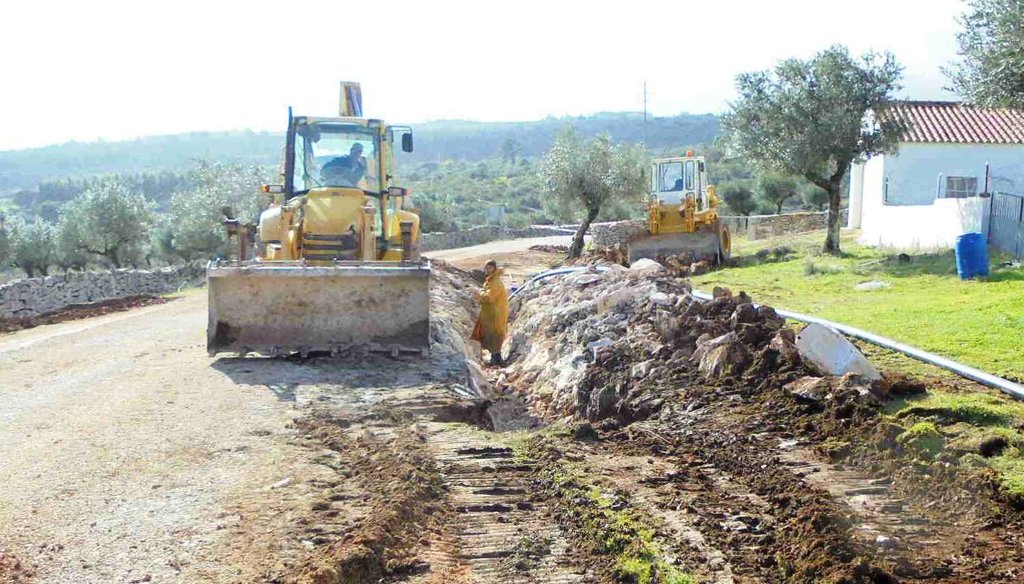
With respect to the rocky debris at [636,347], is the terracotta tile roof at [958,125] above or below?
above

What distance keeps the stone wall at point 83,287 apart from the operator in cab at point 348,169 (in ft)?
34.4

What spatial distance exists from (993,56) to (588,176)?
72.0ft

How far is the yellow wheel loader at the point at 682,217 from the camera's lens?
26.2 meters

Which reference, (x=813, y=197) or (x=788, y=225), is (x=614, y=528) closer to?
(x=788, y=225)

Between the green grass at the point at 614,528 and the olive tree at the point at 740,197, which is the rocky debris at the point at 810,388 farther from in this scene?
the olive tree at the point at 740,197

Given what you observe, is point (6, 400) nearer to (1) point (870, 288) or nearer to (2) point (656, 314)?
(2) point (656, 314)

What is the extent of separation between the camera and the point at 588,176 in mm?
35344

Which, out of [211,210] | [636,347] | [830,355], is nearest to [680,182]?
[636,347]

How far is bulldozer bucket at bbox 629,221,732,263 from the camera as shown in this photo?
26094mm

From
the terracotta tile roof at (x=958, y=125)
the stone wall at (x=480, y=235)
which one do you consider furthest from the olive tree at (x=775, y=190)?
the terracotta tile roof at (x=958, y=125)

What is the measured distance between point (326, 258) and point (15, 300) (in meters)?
12.0

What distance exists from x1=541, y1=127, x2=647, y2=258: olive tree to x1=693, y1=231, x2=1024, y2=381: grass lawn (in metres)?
8.99

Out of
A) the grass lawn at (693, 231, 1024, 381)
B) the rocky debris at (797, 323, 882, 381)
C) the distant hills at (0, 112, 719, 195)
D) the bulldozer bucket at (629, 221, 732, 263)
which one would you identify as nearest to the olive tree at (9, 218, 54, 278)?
the bulldozer bucket at (629, 221, 732, 263)

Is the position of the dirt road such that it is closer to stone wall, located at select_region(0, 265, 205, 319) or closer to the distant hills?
stone wall, located at select_region(0, 265, 205, 319)
